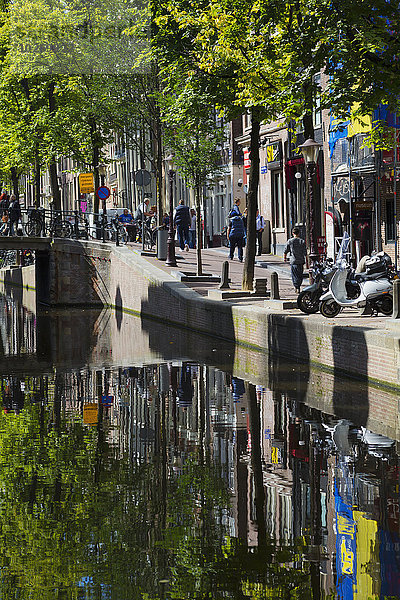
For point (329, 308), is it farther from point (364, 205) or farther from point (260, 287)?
point (364, 205)

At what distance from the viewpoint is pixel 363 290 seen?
65.2 feet

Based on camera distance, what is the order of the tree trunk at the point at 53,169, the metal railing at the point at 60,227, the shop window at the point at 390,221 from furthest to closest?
the tree trunk at the point at 53,169 < the metal railing at the point at 60,227 < the shop window at the point at 390,221

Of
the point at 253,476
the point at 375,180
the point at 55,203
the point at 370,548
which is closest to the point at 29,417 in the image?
the point at 253,476

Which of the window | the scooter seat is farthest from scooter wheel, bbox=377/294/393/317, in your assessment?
the window

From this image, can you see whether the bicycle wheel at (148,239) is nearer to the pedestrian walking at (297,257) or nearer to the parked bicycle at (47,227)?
the parked bicycle at (47,227)

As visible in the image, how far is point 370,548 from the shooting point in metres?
7.02

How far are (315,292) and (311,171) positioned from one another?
327 centimetres

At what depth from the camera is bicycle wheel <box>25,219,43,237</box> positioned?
132 feet

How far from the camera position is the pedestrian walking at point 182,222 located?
1626 inches

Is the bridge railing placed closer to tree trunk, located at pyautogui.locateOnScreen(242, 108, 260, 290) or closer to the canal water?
tree trunk, located at pyautogui.locateOnScreen(242, 108, 260, 290)

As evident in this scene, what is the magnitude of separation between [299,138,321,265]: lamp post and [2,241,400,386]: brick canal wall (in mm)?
2155

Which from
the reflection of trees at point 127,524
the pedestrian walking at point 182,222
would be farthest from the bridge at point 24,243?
the reflection of trees at point 127,524

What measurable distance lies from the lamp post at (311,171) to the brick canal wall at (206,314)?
84.8 inches

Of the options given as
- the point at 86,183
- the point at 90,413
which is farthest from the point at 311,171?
the point at 86,183
